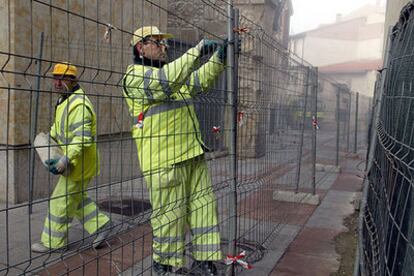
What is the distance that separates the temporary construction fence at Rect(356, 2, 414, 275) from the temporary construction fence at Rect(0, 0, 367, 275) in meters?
1.00

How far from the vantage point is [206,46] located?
9.59 feet

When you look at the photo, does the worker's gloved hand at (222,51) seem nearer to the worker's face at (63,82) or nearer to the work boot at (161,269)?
the worker's face at (63,82)

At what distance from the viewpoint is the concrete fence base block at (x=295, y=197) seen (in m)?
6.22

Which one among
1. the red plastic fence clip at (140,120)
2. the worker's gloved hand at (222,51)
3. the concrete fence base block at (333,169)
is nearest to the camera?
the red plastic fence clip at (140,120)

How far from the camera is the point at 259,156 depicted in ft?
13.5

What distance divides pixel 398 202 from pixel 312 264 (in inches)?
81.3

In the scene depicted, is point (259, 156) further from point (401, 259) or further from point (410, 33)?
point (401, 259)

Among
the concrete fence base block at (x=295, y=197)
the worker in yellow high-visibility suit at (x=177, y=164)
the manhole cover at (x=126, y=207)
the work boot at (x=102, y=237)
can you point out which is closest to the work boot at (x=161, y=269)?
the worker in yellow high-visibility suit at (x=177, y=164)

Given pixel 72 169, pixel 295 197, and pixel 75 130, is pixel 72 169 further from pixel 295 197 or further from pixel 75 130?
pixel 295 197

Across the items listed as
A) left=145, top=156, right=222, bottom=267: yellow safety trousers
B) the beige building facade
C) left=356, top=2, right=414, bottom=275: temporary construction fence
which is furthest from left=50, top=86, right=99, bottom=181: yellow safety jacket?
the beige building facade

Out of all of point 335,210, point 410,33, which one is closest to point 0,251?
point 410,33

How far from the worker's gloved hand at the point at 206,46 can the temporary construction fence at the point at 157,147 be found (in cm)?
5

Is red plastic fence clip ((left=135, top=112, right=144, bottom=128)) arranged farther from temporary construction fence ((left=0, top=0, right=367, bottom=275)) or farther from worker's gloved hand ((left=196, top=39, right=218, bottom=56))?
worker's gloved hand ((left=196, top=39, right=218, bottom=56))

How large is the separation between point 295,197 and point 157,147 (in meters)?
3.62
